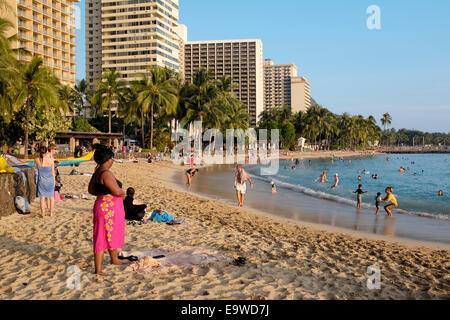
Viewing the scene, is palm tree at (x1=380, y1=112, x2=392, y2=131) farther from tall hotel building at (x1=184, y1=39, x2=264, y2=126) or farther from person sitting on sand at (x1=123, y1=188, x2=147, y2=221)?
person sitting on sand at (x1=123, y1=188, x2=147, y2=221)

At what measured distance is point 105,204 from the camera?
453 cm

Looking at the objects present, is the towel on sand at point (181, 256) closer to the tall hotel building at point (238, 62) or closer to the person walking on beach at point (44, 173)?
the person walking on beach at point (44, 173)

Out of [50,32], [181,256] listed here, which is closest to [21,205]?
[181,256]

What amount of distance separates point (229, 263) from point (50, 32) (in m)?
71.8

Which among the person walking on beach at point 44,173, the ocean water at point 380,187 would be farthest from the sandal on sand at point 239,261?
the ocean water at point 380,187

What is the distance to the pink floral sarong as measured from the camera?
4.54 metres

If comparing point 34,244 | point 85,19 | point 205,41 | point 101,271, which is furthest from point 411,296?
point 205,41

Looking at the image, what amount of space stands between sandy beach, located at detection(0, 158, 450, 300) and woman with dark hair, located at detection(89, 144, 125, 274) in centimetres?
48

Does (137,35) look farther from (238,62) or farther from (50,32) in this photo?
(238,62)

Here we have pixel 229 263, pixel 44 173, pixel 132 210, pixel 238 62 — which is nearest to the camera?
pixel 229 263

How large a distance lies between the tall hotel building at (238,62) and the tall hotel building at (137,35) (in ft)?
149
